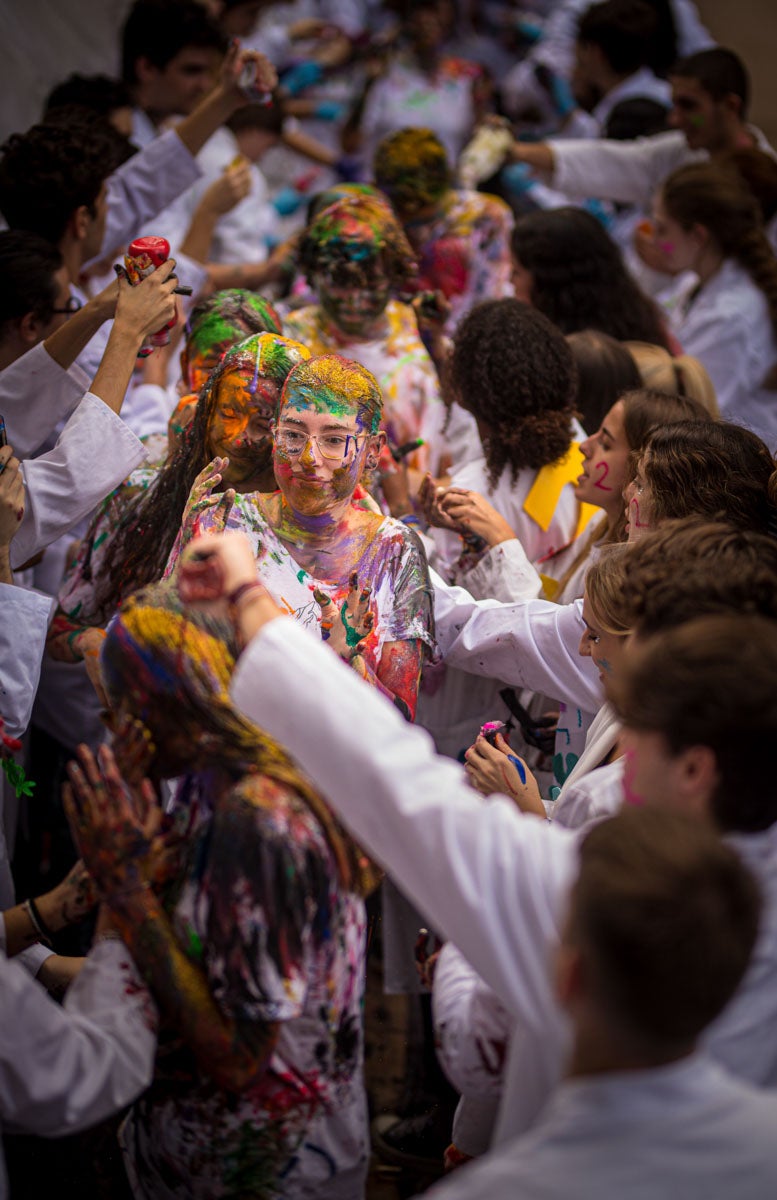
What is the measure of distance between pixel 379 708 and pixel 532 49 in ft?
24.2

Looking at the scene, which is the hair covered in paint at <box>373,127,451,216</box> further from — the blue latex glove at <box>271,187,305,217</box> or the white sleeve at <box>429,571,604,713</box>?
the blue latex glove at <box>271,187,305,217</box>

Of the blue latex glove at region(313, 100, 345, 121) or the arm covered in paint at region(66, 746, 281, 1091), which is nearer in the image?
the arm covered in paint at region(66, 746, 281, 1091)

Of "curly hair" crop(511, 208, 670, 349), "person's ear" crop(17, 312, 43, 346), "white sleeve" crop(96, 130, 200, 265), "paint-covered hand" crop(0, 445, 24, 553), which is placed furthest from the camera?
"white sleeve" crop(96, 130, 200, 265)

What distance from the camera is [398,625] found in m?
2.39

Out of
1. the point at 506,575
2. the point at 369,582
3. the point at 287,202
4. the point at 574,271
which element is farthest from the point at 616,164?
the point at 369,582

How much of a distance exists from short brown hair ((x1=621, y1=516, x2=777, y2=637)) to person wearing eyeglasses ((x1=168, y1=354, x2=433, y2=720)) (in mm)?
509

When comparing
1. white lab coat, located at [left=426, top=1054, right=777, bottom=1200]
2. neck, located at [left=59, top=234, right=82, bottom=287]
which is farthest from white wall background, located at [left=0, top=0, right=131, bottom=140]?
white lab coat, located at [left=426, top=1054, right=777, bottom=1200]

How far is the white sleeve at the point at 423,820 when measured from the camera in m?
1.54

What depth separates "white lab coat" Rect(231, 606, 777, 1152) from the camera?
5.04 feet

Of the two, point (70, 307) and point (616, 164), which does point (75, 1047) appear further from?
point (616, 164)

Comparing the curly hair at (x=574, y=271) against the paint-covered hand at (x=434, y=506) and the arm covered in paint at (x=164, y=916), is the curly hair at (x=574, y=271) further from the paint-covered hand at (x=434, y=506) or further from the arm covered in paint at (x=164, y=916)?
the arm covered in paint at (x=164, y=916)

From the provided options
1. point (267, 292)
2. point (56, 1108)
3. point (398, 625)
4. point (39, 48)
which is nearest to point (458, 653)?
point (398, 625)

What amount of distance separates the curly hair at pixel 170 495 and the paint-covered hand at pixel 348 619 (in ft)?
1.73

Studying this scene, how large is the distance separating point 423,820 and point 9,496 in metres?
1.37
